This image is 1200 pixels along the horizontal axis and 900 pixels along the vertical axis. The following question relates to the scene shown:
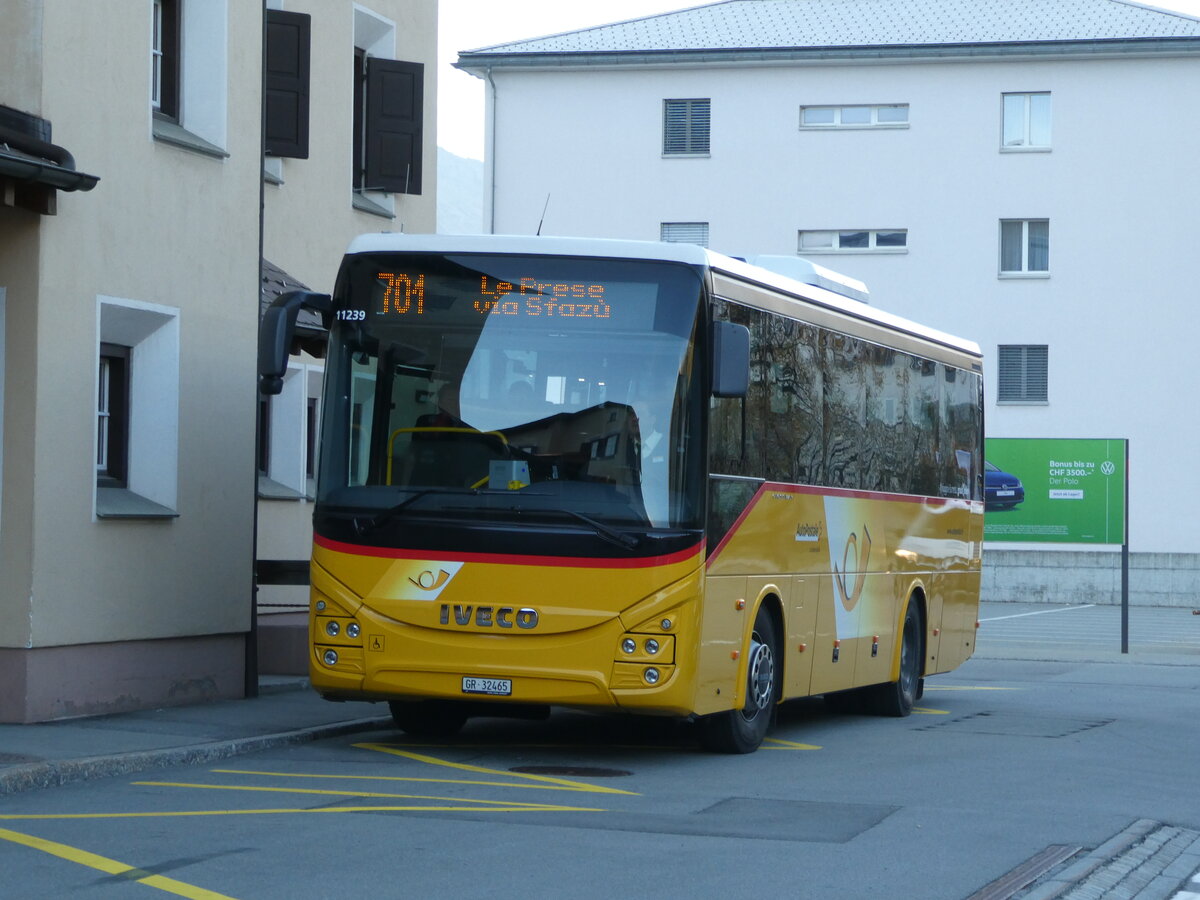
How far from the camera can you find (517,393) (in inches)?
468

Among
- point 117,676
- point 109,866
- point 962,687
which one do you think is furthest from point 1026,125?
point 109,866

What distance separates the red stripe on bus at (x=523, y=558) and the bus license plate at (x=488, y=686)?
713 millimetres

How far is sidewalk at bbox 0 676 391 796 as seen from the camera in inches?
435

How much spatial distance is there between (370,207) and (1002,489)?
17145 millimetres

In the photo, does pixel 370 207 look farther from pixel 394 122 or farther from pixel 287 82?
pixel 287 82

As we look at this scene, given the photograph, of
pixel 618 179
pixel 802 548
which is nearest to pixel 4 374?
pixel 802 548

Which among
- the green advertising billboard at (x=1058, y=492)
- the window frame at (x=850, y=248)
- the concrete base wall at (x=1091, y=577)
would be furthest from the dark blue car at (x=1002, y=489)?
the window frame at (x=850, y=248)

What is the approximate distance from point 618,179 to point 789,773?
36882 mm

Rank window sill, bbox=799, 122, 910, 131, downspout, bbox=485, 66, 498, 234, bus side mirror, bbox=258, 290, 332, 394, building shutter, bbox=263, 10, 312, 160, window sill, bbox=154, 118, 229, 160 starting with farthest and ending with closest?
downspout, bbox=485, 66, 498, 234
window sill, bbox=799, 122, 910, 131
building shutter, bbox=263, 10, 312, 160
window sill, bbox=154, 118, 229, 160
bus side mirror, bbox=258, 290, 332, 394

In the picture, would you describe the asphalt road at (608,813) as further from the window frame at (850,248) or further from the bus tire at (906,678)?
the window frame at (850,248)

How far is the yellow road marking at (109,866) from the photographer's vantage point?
7.40 m

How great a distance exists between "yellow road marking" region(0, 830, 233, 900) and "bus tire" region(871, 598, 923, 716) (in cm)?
952

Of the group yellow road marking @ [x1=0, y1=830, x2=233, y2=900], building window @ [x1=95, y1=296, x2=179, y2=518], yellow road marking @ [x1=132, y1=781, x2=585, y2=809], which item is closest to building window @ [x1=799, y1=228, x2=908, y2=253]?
building window @ [x1=95, y1=296, x2=179, y2=518]

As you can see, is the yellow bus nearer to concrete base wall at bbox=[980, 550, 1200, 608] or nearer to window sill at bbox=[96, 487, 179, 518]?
window sill at bbox=[96, 487, 179, 518]
